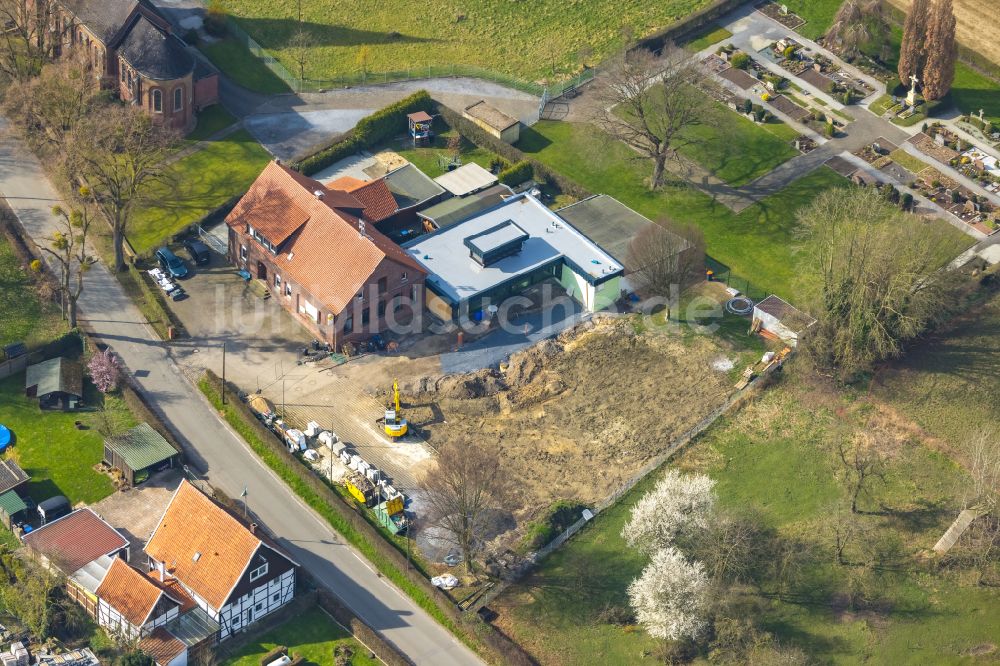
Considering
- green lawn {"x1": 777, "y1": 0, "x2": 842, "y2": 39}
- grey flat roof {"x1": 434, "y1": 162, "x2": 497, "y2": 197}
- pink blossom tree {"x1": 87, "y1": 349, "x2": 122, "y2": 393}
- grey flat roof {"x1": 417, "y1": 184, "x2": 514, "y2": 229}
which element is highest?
green lawn {"x1": 777, "y1": 0, "x2": 842, "y2": 39}

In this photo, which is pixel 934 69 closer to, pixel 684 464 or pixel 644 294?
pixel 644 294

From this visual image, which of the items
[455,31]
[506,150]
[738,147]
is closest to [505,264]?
[506,150]

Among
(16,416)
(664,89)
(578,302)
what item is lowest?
(16,416)

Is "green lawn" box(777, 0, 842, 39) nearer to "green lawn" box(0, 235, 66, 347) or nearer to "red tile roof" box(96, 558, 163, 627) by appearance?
"green lawn" box(0, 235, 66, 347)

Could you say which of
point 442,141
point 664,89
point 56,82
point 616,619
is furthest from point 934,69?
point 56,82

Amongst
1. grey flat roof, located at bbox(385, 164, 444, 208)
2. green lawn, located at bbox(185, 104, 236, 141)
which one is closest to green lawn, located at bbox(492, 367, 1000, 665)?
grey flat roof, located at bbox(385, 164, 444, 208)

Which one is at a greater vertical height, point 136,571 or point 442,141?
point 442,141
